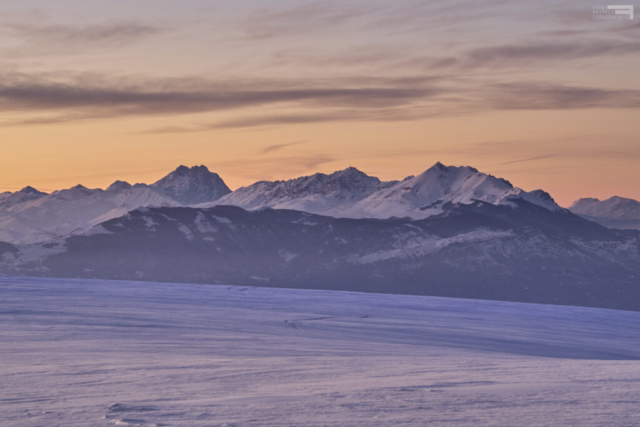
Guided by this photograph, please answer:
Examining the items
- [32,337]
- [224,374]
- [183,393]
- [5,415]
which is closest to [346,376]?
[224,374]

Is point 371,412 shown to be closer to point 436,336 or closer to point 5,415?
point 5,415

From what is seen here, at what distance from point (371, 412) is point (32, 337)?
20.0 m

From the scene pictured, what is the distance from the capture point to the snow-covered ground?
1741 cm

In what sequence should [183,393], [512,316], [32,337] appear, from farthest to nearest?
[512,316] → [32,337] → [183,393]

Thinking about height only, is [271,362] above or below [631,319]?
above

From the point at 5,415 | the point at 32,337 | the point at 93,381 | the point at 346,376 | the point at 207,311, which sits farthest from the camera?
the point at 207,311

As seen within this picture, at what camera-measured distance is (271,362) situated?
27.2 m

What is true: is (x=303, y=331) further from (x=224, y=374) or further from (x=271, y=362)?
(x=224, y=374)

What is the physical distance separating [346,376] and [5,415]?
34.2 feet

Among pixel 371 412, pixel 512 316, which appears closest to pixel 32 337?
pixel 371 412

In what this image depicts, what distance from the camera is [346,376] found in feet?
77.6

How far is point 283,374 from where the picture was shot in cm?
2391

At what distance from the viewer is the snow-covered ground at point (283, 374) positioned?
1741 cm

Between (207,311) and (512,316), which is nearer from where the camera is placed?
(207,311)
